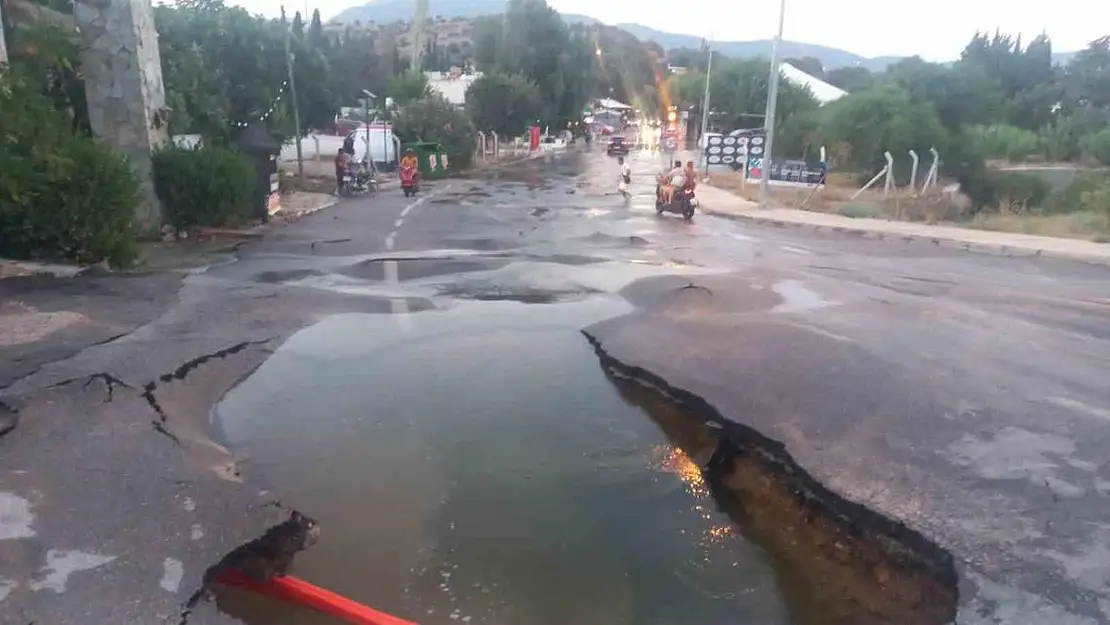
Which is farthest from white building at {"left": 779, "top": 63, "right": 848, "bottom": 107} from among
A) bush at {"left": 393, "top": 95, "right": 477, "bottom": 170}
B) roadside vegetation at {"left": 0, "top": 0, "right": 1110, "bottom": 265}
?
bush at {"left": 393, "top": 95, "right": 477, "bottom": 170}

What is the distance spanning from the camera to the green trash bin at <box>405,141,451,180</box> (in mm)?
38125

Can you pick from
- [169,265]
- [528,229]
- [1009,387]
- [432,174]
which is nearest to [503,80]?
[432,174]

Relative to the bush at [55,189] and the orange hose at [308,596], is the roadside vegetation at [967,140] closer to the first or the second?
the bush at [55,189]

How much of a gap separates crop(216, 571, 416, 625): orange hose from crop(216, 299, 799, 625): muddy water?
0.27 feet

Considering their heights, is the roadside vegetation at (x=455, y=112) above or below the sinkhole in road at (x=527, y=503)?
above

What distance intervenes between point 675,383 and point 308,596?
383 centimetres

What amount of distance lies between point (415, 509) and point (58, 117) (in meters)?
10.2

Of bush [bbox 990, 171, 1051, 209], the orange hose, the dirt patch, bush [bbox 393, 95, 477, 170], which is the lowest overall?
bush [bbox 990, 171, 1051, 209]

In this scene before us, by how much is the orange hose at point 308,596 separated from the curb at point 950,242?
53.1 ft

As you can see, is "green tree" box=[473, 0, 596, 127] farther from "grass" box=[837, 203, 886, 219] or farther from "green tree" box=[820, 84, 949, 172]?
"grass" box=[837, 203, 886, 219]

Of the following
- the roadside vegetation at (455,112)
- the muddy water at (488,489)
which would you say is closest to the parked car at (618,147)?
the roadside vegetation at (455,112)

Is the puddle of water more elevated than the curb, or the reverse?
the puddle of water

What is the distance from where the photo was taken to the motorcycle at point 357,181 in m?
28.2

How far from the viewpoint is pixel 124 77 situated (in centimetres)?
1585
